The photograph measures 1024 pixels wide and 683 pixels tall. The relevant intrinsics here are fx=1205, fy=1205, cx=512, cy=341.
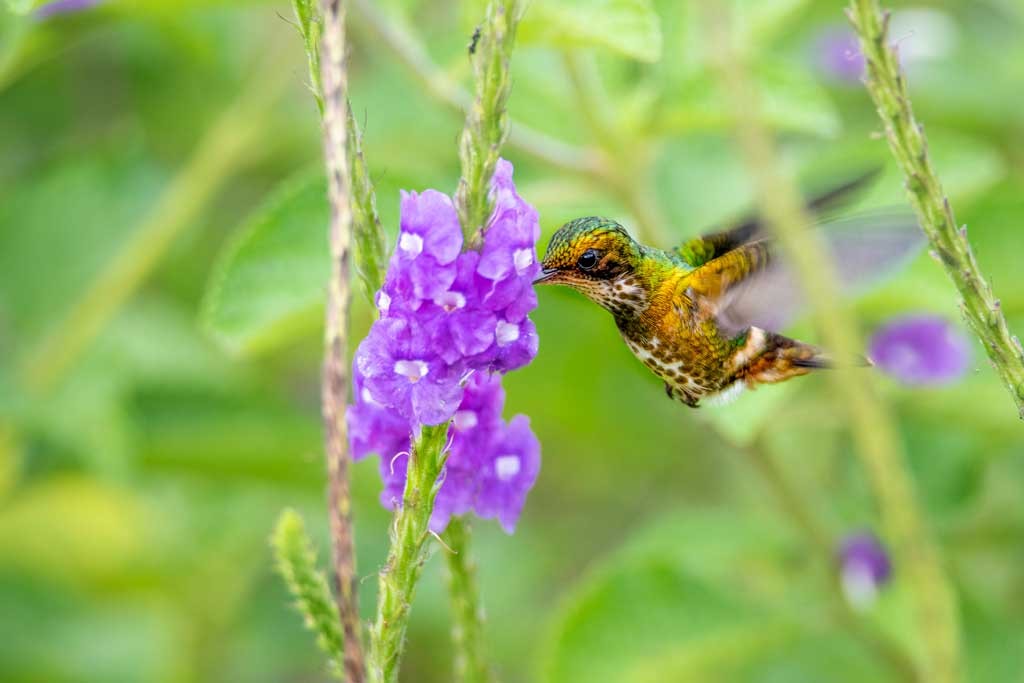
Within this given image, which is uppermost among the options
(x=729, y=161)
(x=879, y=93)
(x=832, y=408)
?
(x=729, y=161)

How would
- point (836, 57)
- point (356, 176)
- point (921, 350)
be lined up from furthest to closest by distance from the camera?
point (836, 57)
point (921, 350)
point (356, 176)

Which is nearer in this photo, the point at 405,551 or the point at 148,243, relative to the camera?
the point at 405,551

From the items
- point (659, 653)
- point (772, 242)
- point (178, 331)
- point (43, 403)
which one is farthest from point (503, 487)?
point (178, 331)

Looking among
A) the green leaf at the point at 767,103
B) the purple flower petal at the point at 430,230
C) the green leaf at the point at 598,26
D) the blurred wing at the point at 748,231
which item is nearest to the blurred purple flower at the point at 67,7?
the green leaf at the point at 598,26

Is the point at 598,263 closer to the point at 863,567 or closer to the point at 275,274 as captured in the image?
the point at 275,274

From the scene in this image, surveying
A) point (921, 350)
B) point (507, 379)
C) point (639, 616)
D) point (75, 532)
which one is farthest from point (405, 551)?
point (75, 532)

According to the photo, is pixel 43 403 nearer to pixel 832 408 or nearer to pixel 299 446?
pixel 299 446

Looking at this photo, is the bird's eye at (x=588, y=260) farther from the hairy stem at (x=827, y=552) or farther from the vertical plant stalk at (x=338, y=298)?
the hairy stem at (x=827, y=552)
